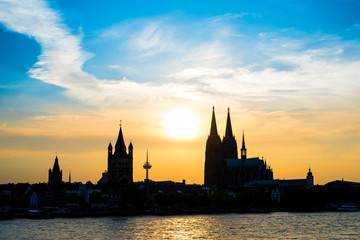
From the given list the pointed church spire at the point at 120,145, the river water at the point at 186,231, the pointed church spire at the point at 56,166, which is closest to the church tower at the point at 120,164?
the pointed church spire at the point at 120,145

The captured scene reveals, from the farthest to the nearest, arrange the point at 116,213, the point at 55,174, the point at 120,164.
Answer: the point at 55,174 < the point at 120,164 < the point at 116,213

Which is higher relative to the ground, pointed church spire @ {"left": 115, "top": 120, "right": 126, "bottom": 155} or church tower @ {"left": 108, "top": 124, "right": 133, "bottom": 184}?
pointed church spire @ {"left": 115, "top": 120, "right": 126, "bottom": 155}

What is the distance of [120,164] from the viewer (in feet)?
571

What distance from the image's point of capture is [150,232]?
8369 cm

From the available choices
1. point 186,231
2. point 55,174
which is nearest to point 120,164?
point 55,174

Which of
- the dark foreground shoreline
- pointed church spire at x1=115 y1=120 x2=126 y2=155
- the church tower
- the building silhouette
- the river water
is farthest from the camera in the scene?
the building silhouette

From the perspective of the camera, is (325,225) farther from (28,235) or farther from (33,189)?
(33,189)

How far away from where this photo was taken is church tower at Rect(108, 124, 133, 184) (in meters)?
172

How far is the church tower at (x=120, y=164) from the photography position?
171625mm

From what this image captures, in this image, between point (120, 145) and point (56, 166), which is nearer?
point (120, 145)

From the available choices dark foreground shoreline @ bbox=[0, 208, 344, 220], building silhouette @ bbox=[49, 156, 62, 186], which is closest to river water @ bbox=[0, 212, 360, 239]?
dark foreground shoreline @ bbox=[0, 208, 344, 220]

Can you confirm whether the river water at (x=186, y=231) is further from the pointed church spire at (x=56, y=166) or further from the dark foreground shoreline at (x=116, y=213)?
the pointed church spire at (x=56, y=166)

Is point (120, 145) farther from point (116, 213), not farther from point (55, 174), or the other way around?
point (116, 213)

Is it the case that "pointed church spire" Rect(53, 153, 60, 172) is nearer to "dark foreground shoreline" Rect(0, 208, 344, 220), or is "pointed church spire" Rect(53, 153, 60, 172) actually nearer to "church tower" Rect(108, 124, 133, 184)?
"church tower" Rect(108, 124, 133, 184)
